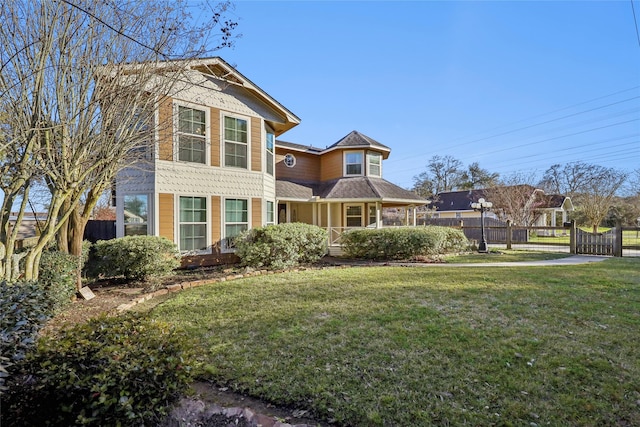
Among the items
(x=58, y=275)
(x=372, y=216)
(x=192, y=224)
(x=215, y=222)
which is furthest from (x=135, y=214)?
(x=372, y=216)

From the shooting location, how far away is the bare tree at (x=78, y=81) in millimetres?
4633

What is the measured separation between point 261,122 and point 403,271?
7327mm

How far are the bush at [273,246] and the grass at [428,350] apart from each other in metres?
2.84

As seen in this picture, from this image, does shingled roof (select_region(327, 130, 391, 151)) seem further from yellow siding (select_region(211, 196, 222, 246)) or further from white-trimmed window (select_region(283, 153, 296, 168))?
yellow siding (select_region(211, 196, 222, 246))

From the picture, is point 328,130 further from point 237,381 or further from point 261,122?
point 237,381

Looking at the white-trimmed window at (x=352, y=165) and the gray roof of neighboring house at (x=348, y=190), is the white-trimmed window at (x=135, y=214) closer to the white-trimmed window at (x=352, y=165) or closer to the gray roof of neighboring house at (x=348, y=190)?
the gray roof of neighboring house at (x=348, y=190)

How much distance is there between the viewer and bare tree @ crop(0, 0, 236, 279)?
463 cm

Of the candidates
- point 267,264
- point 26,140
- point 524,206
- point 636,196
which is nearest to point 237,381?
point 26,140

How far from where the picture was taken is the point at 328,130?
88.8 feet

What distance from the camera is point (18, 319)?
2.93 meters

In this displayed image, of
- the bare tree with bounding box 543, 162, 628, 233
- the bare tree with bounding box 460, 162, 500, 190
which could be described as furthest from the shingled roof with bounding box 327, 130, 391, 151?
the bare tree with bounding box 460, 162, 500, 190

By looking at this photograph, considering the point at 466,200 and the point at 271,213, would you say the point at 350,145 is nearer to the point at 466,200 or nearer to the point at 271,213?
the point at 271,213

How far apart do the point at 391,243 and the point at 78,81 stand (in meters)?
10.3

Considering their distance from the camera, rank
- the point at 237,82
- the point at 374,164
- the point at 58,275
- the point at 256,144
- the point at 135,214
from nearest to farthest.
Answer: the point at 58,275 < the point at 135,214 < the point at 237,82 < the point at 256,144 < the point at 374,164
